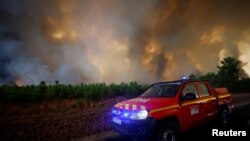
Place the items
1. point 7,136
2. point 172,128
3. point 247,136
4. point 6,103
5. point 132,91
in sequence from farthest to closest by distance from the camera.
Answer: point 132,91 < point 6,103 < point 7,136 < point 247,136 < point 172,128

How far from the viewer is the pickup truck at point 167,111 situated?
255 inches

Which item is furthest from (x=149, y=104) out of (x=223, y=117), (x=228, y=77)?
(x=228, y=77)

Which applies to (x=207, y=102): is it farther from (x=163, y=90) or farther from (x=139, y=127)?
(x=139, y=127)

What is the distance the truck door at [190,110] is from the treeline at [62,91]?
13.0 metres

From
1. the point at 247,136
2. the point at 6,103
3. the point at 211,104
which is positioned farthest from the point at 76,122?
the point at 6,103

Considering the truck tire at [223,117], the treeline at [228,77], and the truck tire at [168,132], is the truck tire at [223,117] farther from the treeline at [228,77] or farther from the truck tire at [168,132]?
the treeline at [228,77]

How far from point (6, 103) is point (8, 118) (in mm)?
4740

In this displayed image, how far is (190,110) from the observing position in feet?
25.0

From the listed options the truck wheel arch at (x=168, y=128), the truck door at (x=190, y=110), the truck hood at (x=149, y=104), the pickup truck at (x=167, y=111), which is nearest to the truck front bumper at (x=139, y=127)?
the pickup truck at (x=167, y=111)

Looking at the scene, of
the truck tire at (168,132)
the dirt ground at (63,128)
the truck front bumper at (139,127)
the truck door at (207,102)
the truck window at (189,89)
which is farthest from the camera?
the dirt ground at (63,128)

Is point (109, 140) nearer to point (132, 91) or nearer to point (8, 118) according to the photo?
point (8, 118)

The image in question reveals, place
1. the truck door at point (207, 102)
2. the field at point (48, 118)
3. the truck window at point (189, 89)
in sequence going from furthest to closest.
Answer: the field at point (48, 118)
the truck door at point (207, 102)
the truck window at point (189, 89)

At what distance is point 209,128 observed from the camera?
9.61 meters

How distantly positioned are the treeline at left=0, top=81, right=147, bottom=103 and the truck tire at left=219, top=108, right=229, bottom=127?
12539 mm
